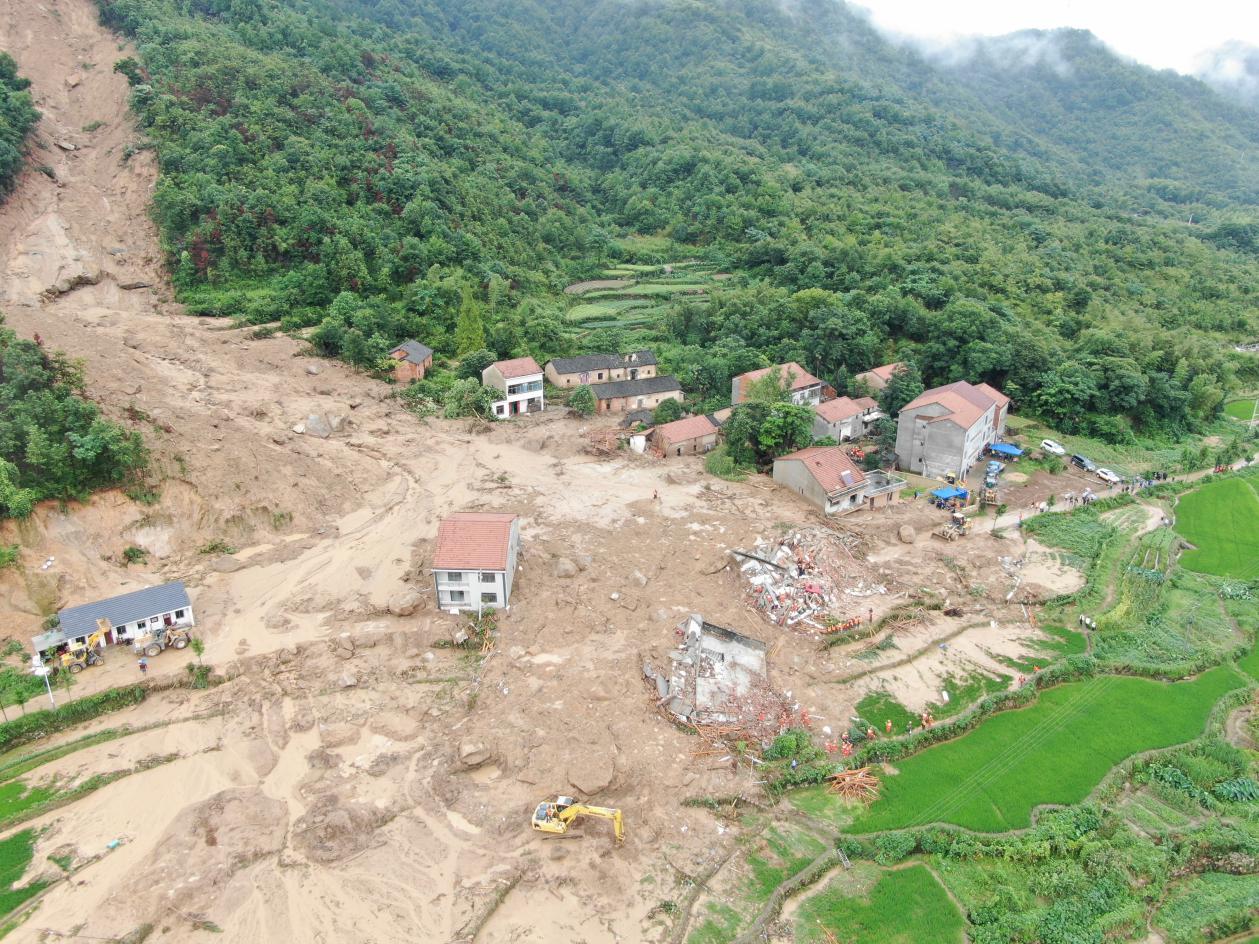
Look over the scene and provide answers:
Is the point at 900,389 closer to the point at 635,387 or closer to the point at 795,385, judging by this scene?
the point at 795,385

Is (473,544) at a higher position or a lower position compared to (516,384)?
lower

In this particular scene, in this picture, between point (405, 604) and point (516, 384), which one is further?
point (516, 384)

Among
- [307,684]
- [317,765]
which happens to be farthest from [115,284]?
[317,765]

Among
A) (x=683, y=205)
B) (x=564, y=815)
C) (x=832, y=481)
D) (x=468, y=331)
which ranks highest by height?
(x=683, y=205)

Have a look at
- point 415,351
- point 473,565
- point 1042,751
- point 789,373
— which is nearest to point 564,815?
point 473,565

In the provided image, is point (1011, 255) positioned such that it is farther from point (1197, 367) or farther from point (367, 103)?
point (367, 103)

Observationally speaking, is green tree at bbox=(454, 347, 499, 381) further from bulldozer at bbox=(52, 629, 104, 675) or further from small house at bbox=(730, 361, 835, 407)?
bulldozer at bbox=(52, 629, 104, 675)
